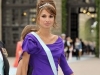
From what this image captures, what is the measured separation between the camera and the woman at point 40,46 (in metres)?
3.40

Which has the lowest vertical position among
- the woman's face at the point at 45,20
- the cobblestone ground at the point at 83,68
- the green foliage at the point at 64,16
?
the cobblestone ground at the point at 83,68

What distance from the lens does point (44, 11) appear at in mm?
3498

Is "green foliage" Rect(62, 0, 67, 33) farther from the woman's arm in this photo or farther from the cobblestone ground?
the woman's arm

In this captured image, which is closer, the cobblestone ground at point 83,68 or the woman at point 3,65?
the woman at point 3,65

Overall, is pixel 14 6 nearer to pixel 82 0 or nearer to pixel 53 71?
pixel 82 0

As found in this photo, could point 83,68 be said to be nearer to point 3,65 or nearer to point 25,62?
point 3,65

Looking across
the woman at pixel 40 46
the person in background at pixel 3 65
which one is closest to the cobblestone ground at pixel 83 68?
the person in background at pixel 3 65

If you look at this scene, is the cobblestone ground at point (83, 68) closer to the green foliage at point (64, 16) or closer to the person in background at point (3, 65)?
the green foliage at point (64, 16)

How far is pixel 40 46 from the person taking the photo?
3414 mm

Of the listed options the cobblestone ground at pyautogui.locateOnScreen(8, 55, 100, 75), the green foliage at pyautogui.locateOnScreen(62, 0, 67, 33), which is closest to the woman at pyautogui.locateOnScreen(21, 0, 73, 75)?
the cobblestone ground at pyautogui.locateOnScreen(8, 55, 100, 75)

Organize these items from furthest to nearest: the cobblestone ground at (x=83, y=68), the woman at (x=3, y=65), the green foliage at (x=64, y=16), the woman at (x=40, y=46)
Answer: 1. the green foliage at (x=64, y=16)
2. the cobblestone ground at (x=83, y=68)
3. the woman at (x=3, y=65)
4. the woman at (x=40, y=46)

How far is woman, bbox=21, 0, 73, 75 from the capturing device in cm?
340

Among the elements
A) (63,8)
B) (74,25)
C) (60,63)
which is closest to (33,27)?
(60,63)

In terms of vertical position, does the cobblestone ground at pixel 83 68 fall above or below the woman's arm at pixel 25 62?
below
